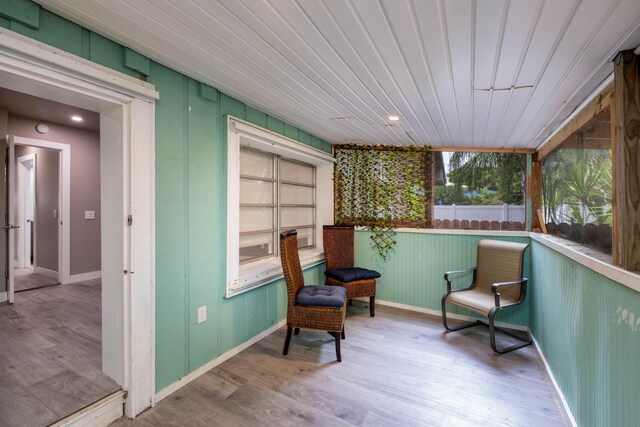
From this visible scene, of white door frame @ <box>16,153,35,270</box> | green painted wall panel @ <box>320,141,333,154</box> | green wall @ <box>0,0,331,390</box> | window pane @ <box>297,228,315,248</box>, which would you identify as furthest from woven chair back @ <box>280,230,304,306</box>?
white door frame @ <box>16,153,35,270</box>

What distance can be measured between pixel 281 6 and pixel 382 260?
10.9 ft

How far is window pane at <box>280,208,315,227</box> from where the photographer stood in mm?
3681

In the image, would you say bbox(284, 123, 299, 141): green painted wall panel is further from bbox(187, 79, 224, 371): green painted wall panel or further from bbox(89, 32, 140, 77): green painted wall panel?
bbox(89, 32, 140, 77): green painted wall panel

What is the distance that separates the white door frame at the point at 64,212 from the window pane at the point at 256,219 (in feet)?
11.4

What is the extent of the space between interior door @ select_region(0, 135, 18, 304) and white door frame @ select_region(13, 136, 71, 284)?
2.67ft

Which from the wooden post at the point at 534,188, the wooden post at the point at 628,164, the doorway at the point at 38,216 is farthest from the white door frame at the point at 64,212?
the wooden post at the point at 534,188

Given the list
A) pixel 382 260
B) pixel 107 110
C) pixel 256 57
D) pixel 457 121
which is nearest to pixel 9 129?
pixel 107 110

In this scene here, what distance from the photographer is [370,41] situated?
150 centimetres

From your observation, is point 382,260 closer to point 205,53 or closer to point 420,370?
Result: point 420,370

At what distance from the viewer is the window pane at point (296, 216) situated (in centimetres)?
368

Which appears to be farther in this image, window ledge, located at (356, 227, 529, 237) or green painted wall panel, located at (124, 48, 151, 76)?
window ledge, located at (356, 227, 529, 237)

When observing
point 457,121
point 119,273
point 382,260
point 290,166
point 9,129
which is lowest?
point 382,260

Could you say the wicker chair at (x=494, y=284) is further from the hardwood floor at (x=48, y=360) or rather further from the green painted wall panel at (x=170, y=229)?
the hardwood floor at (x=48, y=360)

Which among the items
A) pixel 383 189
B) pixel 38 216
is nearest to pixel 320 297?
pixel 383 189
